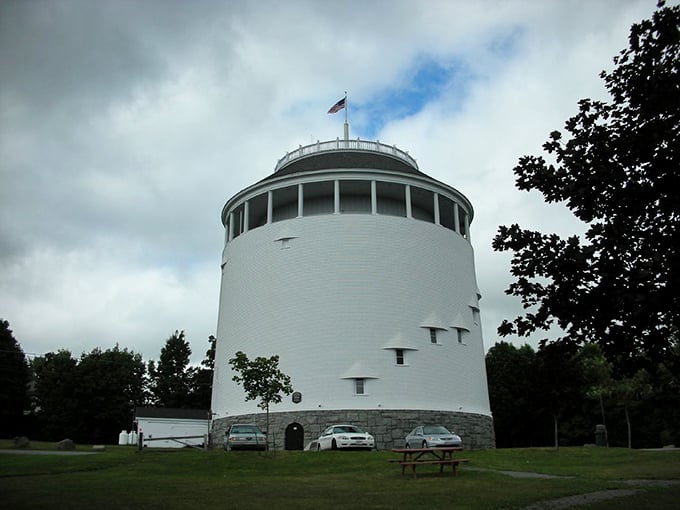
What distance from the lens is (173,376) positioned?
72938 millimetres

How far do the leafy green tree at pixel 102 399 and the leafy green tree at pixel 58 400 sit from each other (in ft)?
1.99

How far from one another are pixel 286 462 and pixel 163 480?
19.9 feet

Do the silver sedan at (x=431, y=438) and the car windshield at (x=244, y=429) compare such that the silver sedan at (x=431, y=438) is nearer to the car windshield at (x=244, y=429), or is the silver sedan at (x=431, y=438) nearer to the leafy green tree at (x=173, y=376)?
the car windshield at (x=244, y=429)

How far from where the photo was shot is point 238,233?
42094mm

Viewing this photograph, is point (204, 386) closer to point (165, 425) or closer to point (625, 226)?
point (165, 425)

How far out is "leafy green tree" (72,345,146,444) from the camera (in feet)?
200

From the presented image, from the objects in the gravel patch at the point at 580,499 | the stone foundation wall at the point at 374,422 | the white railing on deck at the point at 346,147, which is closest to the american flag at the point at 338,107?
the white railing on deck at the point at 346,147

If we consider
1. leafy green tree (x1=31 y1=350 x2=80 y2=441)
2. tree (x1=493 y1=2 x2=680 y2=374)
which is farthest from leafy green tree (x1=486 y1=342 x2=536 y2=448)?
tree (x1=493 y1=2 x2=680 y2=374)

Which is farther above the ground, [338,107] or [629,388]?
[338,107]

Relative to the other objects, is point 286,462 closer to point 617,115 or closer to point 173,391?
point 617,115

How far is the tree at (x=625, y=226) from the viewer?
9.48 metres

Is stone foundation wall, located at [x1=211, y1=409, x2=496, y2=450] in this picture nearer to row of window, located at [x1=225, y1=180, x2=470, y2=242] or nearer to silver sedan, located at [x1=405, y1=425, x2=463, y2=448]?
silver sedan, located at [x1=405, y1=425, x2=463, y2=448]

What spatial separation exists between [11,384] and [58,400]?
486 centimetres

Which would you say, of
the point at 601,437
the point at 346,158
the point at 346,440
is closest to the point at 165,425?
the point at 346,440
